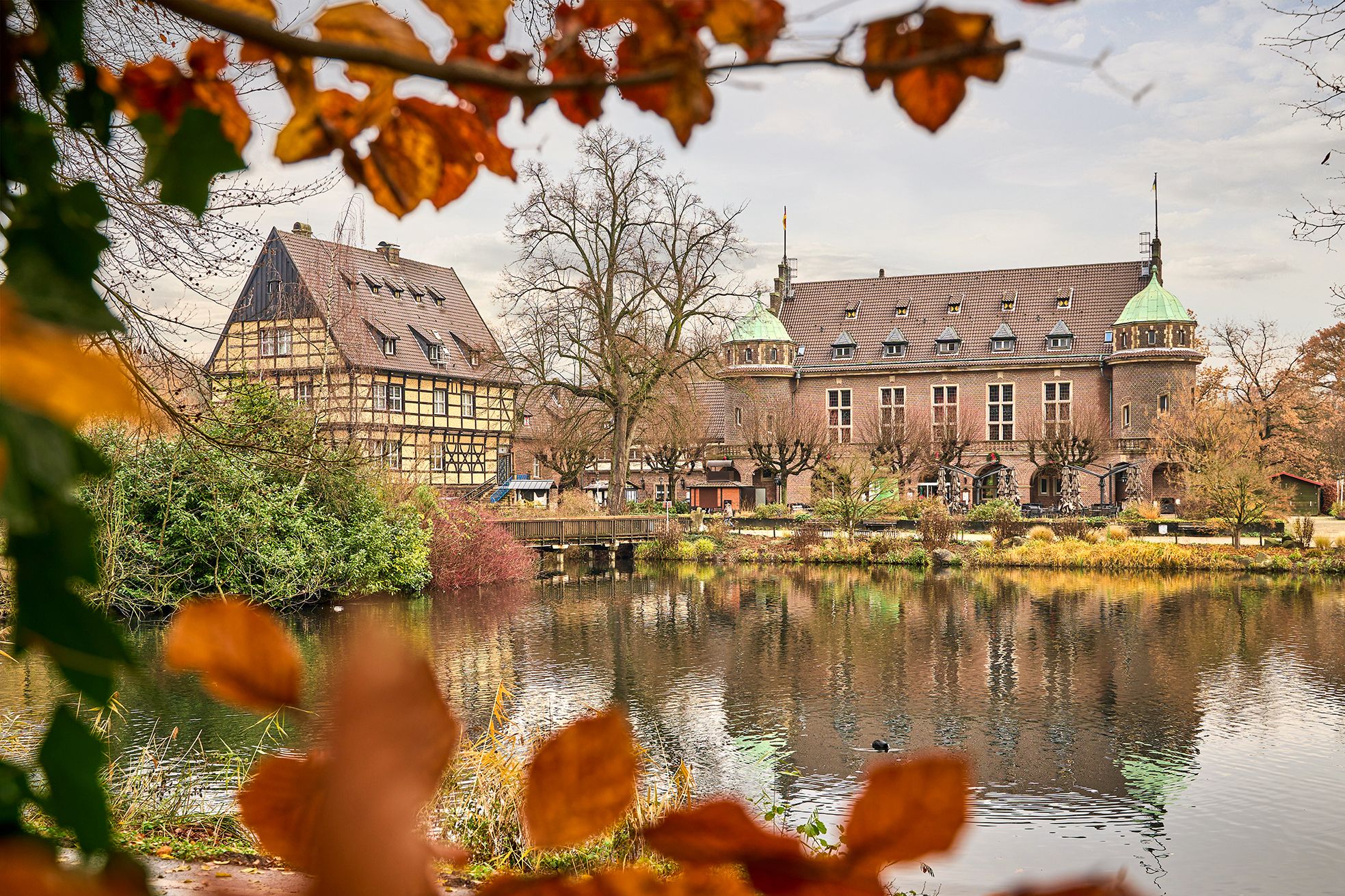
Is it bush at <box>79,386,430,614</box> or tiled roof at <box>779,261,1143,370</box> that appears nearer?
bush at <box>79,386,430,614</box>

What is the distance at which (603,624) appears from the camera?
18.1 metres

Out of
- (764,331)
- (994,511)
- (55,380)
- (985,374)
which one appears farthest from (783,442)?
(55,380)

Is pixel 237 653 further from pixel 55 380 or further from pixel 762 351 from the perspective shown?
pixel 762 351

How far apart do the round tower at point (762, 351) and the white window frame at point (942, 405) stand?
19.9ft

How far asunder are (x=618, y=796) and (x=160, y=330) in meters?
6.06

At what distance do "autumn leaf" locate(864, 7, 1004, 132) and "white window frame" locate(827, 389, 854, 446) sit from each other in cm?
4468

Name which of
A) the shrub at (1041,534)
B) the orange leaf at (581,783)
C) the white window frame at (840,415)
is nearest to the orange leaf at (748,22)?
the orange leaf at (581,783)

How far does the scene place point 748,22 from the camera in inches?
21.7

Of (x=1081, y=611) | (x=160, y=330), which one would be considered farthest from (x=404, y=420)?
(x=160, y=330)

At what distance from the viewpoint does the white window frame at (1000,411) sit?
43469 mm

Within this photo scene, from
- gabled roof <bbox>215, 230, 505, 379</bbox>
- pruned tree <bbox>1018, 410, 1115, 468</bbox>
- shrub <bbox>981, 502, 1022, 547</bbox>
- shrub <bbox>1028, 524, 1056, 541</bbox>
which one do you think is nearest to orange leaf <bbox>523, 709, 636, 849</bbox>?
gabled roof <bbox>215, 230, 505, 379</bbox>

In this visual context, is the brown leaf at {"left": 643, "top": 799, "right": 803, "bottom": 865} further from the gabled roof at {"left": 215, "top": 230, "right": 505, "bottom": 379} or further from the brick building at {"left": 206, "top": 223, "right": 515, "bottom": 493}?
the brick building at {"left": 206, "top": 223, "right": 515, "bottom": 493}

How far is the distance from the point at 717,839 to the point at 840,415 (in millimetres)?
45548

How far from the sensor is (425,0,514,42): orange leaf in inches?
22.5
